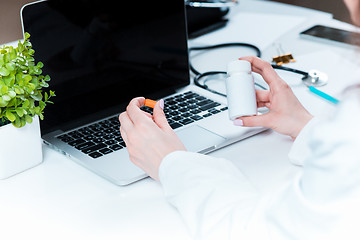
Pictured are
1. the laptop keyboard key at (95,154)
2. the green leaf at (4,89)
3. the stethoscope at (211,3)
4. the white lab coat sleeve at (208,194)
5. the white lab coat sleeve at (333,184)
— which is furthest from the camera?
the stethoscope at (211,3)

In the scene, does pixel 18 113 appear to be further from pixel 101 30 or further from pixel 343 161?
pixel 343 161

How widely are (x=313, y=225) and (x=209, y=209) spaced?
6.4 inches

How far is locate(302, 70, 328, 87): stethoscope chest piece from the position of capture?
3.58 ft

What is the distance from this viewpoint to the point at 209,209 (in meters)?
0.66

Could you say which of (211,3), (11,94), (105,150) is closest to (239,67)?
(105,150)

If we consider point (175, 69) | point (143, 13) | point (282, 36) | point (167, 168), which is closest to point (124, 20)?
point (143, 13)

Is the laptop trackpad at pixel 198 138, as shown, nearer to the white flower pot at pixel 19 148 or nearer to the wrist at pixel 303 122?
the wrist at pixel 303 122

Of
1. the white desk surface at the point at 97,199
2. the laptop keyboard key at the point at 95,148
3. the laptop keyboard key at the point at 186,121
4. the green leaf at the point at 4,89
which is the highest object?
the green leaf at the point at 4,89

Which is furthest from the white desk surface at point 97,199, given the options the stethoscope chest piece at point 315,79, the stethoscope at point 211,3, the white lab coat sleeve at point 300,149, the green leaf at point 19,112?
the stethoscope at point 211,3

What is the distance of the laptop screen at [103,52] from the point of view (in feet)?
2.92

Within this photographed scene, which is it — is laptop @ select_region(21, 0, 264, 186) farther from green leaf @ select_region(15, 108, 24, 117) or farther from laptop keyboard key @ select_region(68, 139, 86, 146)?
green leaf @ select_region(15, 108, 24, 117)

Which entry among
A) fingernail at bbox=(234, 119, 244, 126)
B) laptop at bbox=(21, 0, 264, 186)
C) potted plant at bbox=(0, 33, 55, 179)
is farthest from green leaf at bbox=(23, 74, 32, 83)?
fingernail at bbox=(234, 119, 244, 126)

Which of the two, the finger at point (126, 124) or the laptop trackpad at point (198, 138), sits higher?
the finger at point (126, 124)

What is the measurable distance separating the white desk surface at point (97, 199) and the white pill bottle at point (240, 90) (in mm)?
69
